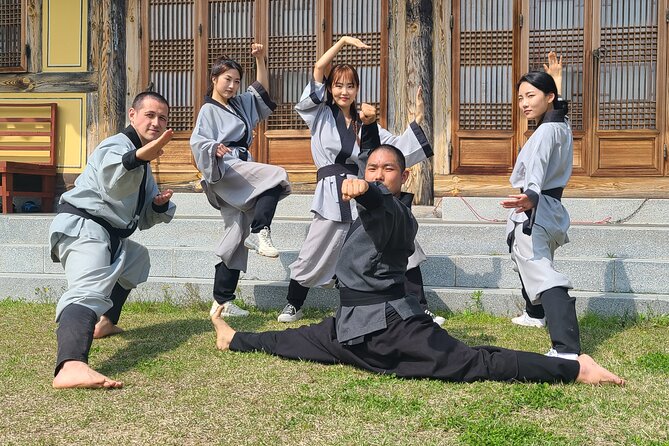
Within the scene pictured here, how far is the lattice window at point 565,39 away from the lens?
334 inches

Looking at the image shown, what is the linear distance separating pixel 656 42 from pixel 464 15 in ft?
6.87

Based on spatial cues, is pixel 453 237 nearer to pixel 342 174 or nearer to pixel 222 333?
pixel 342 174

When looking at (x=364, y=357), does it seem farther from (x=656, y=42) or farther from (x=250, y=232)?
(x=656, y=42)

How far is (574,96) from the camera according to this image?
855cm

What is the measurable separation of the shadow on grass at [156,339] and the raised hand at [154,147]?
3.81 ft

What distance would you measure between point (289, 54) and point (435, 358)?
6.11 m

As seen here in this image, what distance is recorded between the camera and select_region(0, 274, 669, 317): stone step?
549cm

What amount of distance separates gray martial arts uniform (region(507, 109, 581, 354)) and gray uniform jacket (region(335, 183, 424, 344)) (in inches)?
30.2

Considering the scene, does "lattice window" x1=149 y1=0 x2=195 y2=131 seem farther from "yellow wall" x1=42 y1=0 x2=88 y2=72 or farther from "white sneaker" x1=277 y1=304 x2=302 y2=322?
"white sneaker" x1=277 y1=304 x2=302 y2=322

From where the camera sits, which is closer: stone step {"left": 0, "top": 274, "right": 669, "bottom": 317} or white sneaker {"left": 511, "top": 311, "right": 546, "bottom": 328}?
white sneaker {"left": 511, "top": 311, "right": 546, "bottom": 328}

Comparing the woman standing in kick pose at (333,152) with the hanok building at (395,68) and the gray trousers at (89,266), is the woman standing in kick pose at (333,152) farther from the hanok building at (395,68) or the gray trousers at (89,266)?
the hanok building at (395,68)

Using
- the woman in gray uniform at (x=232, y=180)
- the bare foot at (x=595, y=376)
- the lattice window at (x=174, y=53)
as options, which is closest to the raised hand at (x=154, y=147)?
the woman in gray uniform at (x=232, y=180)

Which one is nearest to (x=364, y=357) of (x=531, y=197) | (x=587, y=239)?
(x=531, y=197)

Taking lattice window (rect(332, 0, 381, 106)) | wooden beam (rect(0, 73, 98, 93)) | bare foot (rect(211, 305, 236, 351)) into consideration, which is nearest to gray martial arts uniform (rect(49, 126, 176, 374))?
bare foot (rect(211, 305, 236, 351))
